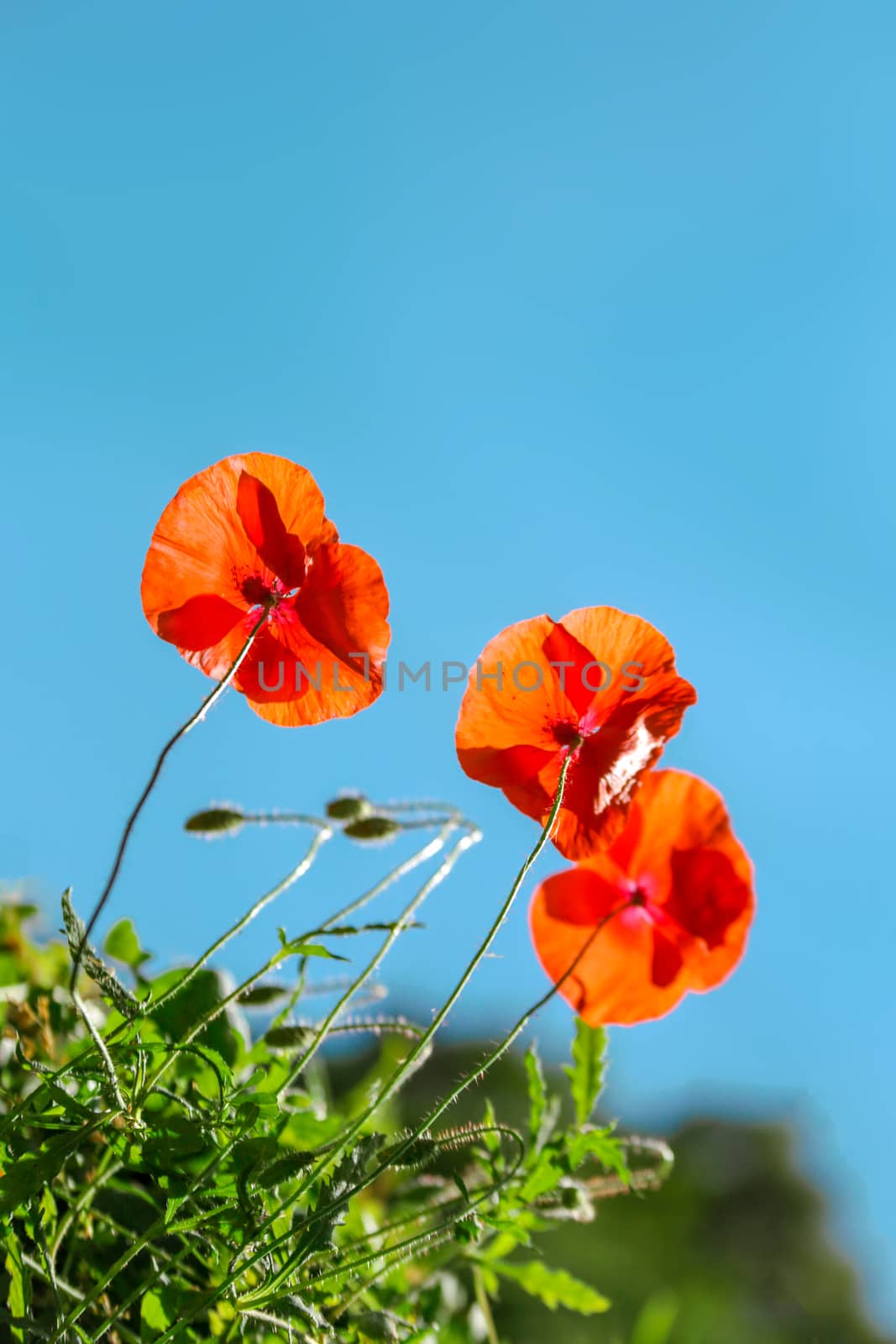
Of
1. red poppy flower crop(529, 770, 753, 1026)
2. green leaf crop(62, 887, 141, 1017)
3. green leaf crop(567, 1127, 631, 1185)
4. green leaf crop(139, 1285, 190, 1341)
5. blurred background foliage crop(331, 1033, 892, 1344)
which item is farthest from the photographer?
blurred background foliage crop(331, 1033, 892, 1344)

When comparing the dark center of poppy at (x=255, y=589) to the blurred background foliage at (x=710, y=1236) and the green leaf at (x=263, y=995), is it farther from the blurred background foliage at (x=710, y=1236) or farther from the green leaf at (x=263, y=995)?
the blurred background foliage at (x=710, y=1236)

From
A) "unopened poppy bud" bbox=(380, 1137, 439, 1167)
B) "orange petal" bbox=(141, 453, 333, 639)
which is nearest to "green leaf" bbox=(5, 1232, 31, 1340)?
"unopened poppy bud" bbox=(380, 1137, 439, 1167)

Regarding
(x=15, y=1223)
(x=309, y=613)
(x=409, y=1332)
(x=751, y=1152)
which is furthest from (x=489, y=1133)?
(x=751, y=1152)

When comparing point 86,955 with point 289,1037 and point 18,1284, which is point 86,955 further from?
point 289,1037

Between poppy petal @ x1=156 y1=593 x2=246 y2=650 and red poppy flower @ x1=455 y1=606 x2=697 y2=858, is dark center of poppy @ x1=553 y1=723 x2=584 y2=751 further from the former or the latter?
poppy petal @ x1=156 y1=593 x2=246 y2=650

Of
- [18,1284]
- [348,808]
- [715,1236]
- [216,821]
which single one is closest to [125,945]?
[216,821]

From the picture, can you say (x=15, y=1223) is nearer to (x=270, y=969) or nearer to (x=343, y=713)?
(x=270, y=969)

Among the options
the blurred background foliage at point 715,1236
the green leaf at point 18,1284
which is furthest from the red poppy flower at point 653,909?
the blurred background foliage at point 715,1236
